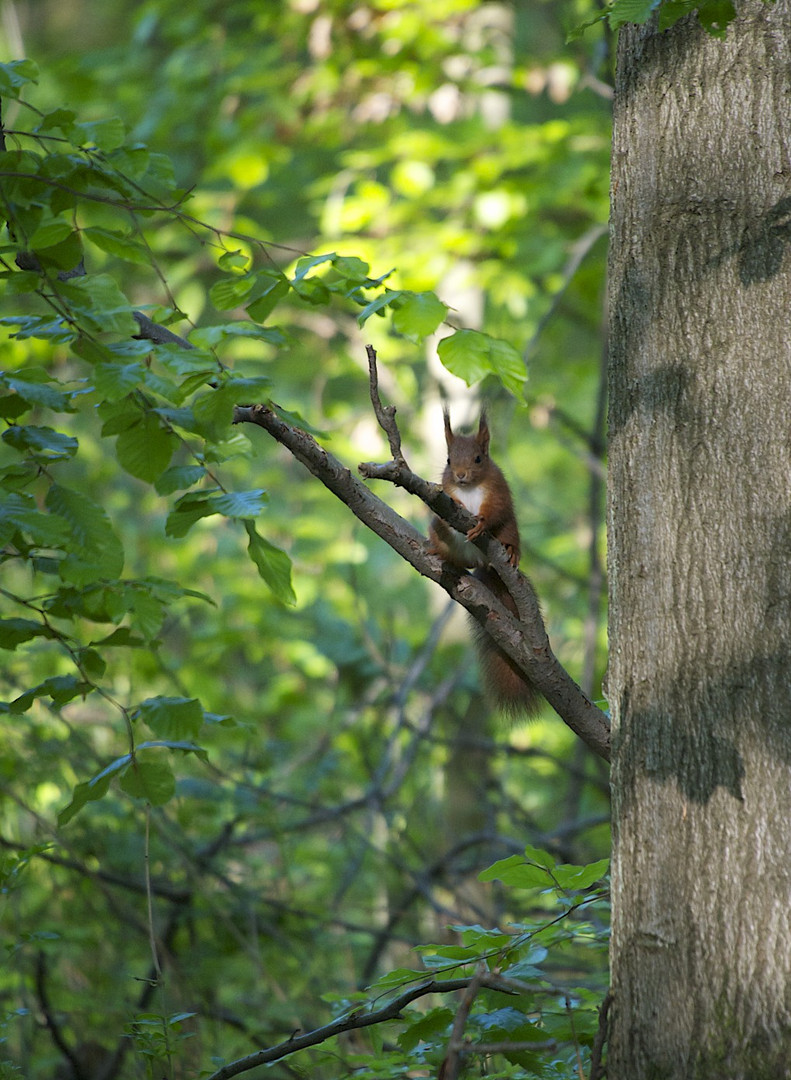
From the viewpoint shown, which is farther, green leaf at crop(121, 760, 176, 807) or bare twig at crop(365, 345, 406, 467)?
green leaf at crop(121, 760, 176, 807)

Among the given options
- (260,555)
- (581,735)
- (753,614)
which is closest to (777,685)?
(753,614)

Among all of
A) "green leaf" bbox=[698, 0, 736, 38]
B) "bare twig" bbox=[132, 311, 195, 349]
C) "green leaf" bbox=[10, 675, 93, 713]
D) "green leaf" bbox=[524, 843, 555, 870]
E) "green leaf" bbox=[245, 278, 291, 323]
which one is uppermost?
"green leaf" bbox=[698, 0, 736, 38]

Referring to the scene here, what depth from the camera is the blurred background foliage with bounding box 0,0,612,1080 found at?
3389 mm

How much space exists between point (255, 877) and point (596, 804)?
113 inches

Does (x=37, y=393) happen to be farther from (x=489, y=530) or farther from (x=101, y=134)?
(x=489, y=530)

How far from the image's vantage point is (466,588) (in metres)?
1.58

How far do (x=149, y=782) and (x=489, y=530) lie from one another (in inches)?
39.4

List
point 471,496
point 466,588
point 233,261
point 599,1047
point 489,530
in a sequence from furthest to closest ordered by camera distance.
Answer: point 471,496
point 489,530
point 233,261
point 466,588
point 599,1047

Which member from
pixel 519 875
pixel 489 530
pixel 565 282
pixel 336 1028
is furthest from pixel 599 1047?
pixel 565 282

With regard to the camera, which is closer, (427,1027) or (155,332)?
(427,1027)

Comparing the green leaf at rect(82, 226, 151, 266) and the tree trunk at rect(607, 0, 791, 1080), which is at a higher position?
the green leaf at rect(82, 226, 151, 266)

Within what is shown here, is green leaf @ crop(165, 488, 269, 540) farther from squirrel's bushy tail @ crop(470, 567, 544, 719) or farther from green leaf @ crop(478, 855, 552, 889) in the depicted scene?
squirrel's bushy tail @ crop(470, 567, 544, 719)

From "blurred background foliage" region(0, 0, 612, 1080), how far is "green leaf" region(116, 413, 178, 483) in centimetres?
29

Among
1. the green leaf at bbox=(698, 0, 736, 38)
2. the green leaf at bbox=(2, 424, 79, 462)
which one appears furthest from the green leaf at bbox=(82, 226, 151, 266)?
the green leaf at bbox=(698, 0, 736, 38)
